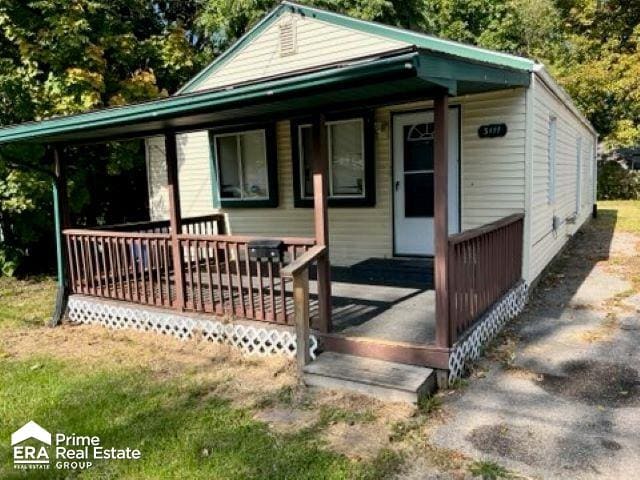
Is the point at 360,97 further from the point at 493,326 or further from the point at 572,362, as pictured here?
the point at 572,362

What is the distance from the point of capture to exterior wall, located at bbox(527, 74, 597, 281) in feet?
20.1

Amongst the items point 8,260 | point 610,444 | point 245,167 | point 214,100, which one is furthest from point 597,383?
point 8,260

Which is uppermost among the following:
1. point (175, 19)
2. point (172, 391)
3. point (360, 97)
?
point (175, 19)

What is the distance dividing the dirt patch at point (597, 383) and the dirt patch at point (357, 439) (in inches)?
58.2

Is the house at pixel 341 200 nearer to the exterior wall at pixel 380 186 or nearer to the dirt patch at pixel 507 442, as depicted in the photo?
the exterior wall at pixel 380 186

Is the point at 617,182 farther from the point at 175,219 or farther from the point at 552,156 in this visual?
the point at 175,219

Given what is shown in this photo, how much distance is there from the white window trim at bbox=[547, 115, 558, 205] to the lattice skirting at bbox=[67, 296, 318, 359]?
14.7ft

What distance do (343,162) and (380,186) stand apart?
69cm

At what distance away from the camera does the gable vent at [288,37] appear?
25.8 feet

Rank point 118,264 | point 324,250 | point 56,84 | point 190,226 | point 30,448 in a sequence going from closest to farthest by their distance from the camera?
1. point 30,448
2. point 324,250
3. point 118,264
4. point 190,226
5. point 56,84

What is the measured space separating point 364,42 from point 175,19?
12.0 m

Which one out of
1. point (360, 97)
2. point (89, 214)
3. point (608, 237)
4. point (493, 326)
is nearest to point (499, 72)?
point (360, 97)

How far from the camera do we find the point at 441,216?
152 inches

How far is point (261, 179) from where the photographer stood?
27.2 ft
